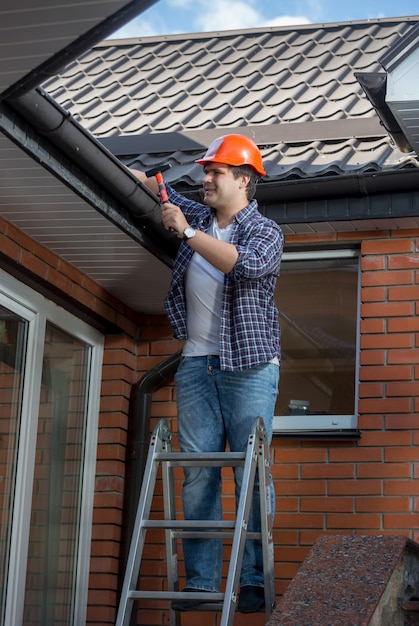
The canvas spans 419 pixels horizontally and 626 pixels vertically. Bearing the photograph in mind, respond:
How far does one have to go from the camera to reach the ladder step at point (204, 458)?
16.9ft

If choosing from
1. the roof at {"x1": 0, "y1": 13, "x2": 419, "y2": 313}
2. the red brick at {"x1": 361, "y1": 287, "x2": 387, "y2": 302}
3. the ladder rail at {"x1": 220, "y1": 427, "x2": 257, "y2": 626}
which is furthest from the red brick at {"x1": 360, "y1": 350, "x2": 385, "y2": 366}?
the ladder rail at {"x1": 220, "y1": 427, "x2": 257, "y2": 626}

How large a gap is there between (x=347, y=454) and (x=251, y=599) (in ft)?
6.16

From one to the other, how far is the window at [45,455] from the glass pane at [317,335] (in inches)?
49.3

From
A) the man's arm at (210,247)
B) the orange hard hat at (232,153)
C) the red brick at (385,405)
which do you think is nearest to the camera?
the man's arm at (210,247)

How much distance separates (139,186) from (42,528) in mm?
2152

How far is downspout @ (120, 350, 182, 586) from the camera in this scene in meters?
7.16

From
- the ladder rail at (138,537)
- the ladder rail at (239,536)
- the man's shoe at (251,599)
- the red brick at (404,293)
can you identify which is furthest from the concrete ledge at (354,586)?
the red brick at (404,293)

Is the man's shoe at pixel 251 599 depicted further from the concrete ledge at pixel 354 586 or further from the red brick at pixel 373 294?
the red brick at pixel 373 294

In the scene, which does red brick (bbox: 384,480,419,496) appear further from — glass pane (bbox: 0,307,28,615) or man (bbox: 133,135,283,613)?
glass pane (bbox: 0,307,28,615)

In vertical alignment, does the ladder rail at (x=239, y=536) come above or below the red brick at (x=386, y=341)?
below

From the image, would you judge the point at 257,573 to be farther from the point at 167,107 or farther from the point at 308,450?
the point at 167,107

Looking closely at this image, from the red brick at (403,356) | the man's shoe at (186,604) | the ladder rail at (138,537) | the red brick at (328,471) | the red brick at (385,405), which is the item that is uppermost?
the red brick at (403,356)

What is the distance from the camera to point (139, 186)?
5926 mm

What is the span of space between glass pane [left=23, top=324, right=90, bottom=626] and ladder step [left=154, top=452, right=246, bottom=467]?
1537 mm
